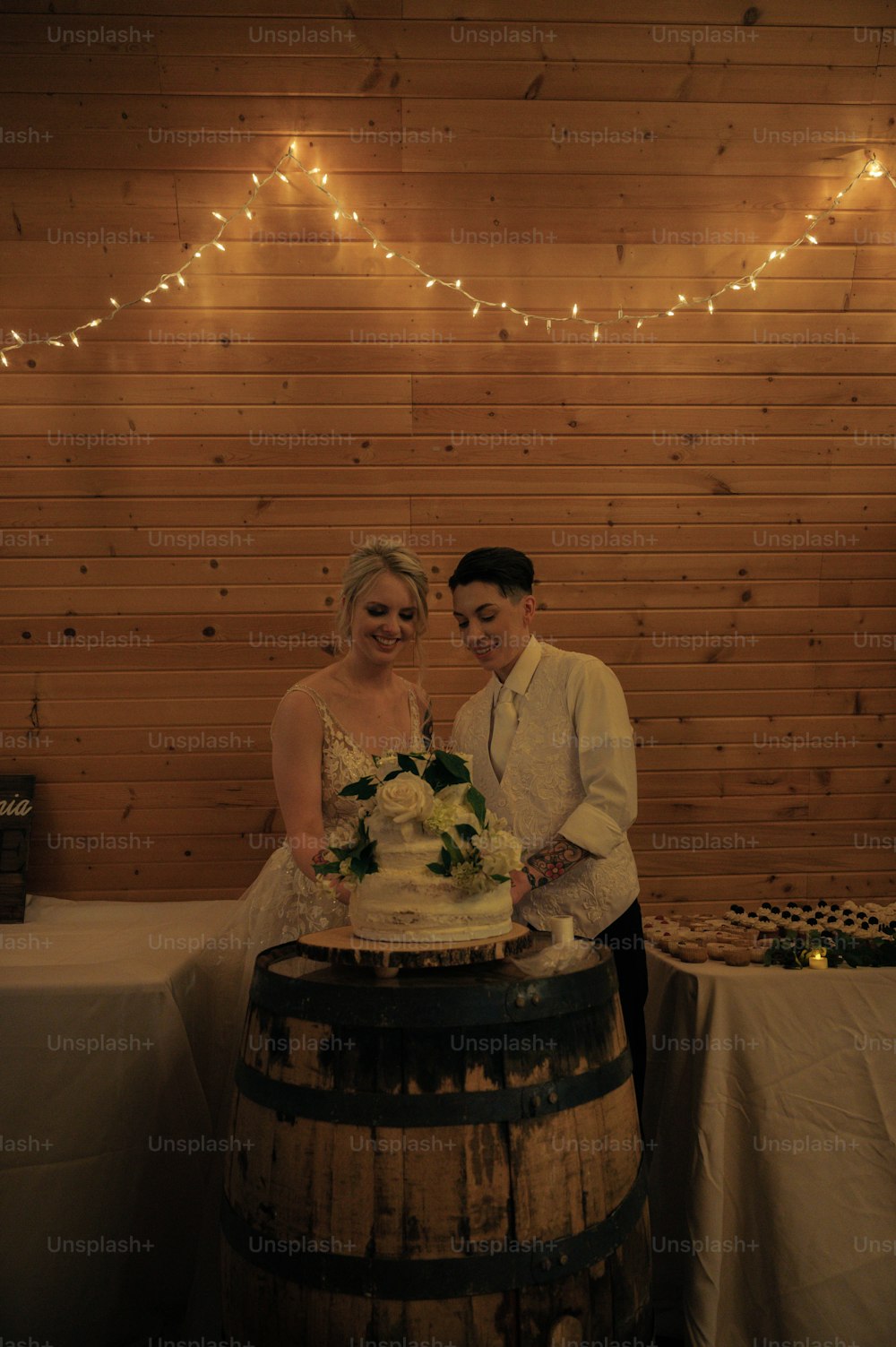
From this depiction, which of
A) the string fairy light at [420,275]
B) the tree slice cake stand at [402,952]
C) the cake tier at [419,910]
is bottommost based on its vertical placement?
the tree slice cake stand at [402,952]

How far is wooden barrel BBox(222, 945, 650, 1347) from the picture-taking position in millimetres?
1747

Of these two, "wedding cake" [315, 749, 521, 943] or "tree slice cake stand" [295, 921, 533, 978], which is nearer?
"tree slice cake stand" [295, 921, 533, 978]

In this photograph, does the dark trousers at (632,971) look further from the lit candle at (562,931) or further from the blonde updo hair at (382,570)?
the blonde updo hair at (382,570)

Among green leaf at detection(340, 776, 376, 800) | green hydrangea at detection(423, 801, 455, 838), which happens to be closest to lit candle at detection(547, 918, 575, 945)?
green hydrangea at detection(423, 801, 455, 838)

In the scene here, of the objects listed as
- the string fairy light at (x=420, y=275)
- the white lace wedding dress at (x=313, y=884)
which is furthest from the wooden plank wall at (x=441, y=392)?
the white lace wedding dress at (x=313, y=884)

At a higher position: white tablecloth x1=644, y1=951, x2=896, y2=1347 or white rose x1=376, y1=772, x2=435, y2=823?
white rose x1=376, y1=772, x2=435, y2=823

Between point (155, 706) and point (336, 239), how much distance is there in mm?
1888

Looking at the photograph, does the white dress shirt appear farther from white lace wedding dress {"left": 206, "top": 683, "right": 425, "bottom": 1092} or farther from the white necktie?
white lace wedding dress {"left": 206, "top": 683, "right": 425, "bottom": 1092}

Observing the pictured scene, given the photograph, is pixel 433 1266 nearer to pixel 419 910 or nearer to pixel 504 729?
pixel 419 910

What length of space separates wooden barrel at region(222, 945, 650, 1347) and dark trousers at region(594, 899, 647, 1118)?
73 centimetres

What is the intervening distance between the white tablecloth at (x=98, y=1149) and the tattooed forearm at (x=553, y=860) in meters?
1.01

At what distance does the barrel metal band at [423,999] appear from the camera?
6.00 ft

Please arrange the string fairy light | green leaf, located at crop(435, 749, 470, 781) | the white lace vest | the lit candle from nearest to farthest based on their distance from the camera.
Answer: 1. green leaf, located at crop(435, 749, 470, 781)
2. the lit candle
3. the white lace vest
4. the string fairy light

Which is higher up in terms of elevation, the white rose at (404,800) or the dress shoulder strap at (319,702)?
the dress shoulder strap at (319,702)
